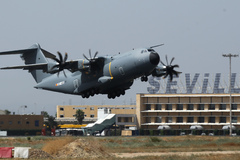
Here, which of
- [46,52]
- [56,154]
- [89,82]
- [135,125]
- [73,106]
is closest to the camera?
[56,154]

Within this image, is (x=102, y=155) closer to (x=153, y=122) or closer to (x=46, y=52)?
(x=46, y=52)

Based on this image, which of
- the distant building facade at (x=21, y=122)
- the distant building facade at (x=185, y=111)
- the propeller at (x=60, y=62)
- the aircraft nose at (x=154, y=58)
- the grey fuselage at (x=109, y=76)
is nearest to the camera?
the aircraft nose at (x=154, y=58)

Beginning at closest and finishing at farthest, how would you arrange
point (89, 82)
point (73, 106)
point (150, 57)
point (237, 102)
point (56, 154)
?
point (56, 154) → point (150, 57) → point (89, 82) → point (237, 102) → point (73, 106)

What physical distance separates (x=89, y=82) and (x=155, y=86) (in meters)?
81.1

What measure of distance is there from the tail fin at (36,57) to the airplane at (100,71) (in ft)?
6.02

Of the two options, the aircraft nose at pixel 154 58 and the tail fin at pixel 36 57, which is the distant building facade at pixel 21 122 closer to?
the tail fin at pixel 36 57

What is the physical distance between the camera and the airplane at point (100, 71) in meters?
54.7

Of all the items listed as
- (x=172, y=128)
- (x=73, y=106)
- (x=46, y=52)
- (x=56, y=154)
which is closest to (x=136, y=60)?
(x=56, y=154)

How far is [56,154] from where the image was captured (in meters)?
47.3

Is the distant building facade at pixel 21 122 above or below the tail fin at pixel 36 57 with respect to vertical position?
below

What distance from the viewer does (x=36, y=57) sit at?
227 ft

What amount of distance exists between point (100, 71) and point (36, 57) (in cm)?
1414

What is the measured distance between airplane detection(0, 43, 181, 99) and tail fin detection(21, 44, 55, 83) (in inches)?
72.2

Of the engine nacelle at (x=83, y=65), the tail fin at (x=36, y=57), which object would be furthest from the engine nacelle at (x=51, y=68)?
the tail fin at (x=36, y=57)
